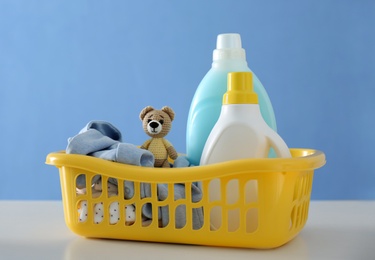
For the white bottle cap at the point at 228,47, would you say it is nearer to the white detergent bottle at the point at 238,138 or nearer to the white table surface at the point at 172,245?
the white detergent bottle at the point at 238,138

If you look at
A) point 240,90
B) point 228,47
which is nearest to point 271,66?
point 228,47

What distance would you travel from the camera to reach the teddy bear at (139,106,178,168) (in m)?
0.70

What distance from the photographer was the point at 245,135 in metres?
0.61

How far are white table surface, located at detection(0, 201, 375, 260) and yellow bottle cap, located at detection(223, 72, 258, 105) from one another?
16 centimetres

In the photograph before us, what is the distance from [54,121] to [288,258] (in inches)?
66.5

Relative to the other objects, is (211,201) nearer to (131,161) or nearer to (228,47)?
(131,161)

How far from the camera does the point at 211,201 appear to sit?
0.62 meters

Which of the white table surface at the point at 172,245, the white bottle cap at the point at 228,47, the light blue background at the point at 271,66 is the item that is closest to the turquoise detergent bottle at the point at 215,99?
the white bottle cap at the point at 228,47

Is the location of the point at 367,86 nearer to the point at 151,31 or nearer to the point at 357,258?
the point at 151,31

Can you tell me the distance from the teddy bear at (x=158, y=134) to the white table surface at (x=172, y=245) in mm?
116

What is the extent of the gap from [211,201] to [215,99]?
0.47 ft

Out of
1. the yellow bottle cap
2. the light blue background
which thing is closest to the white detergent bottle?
the yellow bottle cap

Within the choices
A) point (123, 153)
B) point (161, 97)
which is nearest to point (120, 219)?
point (123, 153)

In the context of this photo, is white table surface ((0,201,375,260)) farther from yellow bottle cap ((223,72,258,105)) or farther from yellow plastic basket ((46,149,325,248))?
yellow bottle cap ((223,72,258,105))
